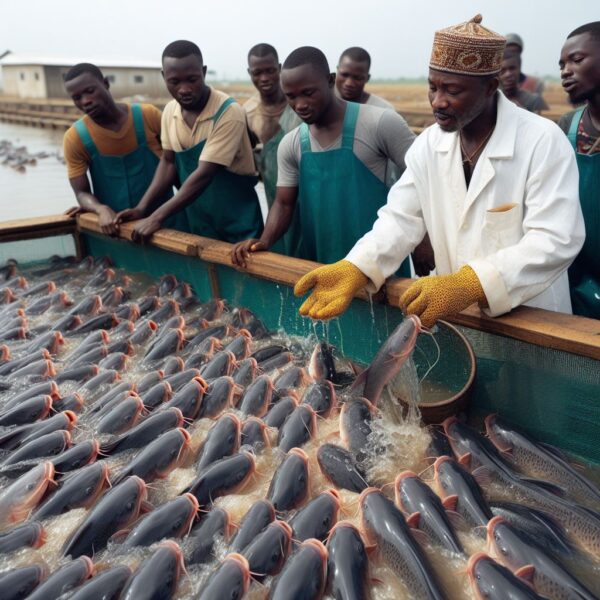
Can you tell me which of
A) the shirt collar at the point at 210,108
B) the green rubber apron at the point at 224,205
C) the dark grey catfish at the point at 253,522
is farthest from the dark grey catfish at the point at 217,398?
the shirt collar at the point at 210,108

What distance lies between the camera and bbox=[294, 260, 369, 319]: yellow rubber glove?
9.98 feet

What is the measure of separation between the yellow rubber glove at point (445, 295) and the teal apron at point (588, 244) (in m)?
1.09

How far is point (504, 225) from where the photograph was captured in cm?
273

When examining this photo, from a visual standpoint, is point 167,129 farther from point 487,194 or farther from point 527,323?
point 527,323

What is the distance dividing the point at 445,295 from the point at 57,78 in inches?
2143

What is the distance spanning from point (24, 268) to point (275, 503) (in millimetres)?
4615

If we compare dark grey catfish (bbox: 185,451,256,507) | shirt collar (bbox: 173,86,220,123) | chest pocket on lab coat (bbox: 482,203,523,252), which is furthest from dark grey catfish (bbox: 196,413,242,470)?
shirt collar (bbox: 173,86,220,123)

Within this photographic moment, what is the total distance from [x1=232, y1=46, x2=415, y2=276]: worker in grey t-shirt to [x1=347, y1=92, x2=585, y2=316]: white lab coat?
915mm

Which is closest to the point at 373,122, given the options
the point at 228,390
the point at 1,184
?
the point at 228,390

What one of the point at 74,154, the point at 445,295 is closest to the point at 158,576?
the point at 445,295

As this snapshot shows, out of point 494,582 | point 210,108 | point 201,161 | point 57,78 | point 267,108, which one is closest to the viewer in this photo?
point 494,582

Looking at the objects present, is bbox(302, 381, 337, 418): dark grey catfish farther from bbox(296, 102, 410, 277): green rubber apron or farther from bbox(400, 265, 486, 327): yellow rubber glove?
bbox(296, 102, 410, 277): green rubber apron

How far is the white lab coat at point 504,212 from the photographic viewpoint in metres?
2.56

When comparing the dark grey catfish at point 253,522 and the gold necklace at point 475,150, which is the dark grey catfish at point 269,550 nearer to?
the dark grey catfish at point 253,522
